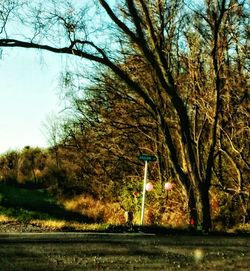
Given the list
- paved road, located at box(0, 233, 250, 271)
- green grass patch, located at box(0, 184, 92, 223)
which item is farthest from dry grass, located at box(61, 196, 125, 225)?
paved road, located at box(0, 233, 250, 271)

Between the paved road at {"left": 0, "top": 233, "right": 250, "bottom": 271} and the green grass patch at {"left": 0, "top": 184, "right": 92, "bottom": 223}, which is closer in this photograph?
the paved road at {"left": 0, "top": 233, "right": 250, "bottom": 271}

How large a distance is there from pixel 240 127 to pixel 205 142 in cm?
163

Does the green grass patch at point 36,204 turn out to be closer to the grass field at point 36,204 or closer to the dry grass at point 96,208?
the grass field at point 36,204

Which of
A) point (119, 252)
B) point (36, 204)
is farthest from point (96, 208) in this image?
point (119, 252)

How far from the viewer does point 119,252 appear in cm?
855

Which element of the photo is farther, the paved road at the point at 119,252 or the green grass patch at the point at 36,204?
the green grass patch at the point at 36,204

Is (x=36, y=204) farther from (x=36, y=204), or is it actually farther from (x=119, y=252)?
(x=119, y=252)

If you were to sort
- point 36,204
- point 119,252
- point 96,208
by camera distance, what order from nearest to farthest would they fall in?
1. point 119,252
2. point 96,208
3. point 36,204

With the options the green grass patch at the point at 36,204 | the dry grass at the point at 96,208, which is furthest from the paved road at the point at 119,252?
the green grass patch at the point at 36,204

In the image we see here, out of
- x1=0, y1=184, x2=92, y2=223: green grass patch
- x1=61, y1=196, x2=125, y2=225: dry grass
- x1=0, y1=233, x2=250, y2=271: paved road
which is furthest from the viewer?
x1=0, y1=184, x2=92, y2=223: green grass patch

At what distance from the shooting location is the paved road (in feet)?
24.8

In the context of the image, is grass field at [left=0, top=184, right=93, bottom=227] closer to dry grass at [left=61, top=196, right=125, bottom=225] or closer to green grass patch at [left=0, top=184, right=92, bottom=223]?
green grass patch at [left=0, top=184, right=92, bottom=223]

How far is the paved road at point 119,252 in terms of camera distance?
7.55m

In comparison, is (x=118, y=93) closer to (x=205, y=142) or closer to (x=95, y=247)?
(x=205, y=142)
